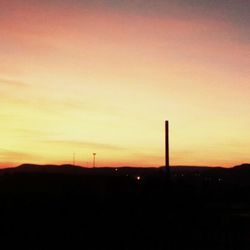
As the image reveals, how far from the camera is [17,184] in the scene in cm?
3186

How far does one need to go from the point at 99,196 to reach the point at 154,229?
5.94 m

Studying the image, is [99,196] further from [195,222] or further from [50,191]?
[195,222]

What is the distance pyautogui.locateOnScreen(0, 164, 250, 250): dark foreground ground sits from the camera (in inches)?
809

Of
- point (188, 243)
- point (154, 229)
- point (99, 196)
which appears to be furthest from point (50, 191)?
point (188, 243)

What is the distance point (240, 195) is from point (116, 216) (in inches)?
1076

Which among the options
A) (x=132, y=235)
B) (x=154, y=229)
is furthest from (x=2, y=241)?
(x=154, y=229)

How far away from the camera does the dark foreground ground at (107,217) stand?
20547 mm

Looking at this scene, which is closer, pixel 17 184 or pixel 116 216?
pixel 116 216

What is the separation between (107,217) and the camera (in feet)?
81.2

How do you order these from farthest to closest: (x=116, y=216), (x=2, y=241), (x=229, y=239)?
(x=116, y=216), (x=229, y=239), (x=2, y=241)

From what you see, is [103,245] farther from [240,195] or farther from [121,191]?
[240,195]

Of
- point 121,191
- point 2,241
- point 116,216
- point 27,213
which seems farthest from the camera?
point 121,191

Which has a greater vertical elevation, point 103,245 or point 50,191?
point 50,191

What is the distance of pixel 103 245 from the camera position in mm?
20156
